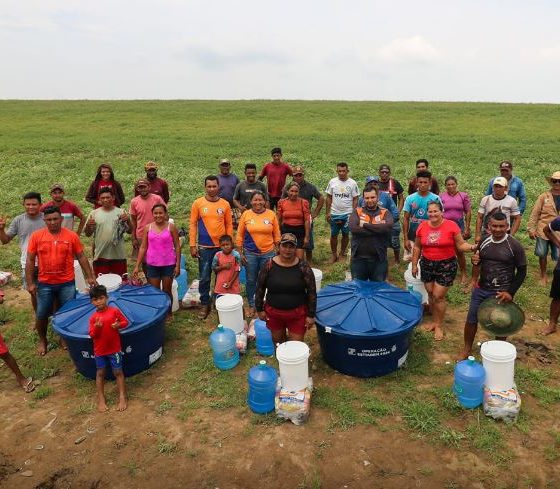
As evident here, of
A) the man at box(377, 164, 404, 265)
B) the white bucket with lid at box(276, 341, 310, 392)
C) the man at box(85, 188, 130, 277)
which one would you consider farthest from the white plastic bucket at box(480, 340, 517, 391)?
the man at box(85, 188, 130, 277)

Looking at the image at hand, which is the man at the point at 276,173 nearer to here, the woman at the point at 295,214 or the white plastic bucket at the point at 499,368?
the woman at the point at 295,214

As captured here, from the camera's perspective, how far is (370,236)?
6840 mm

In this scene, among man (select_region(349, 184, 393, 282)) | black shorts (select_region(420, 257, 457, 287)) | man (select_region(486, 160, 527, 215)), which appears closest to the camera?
black shorts (select_region(420, 257, 457, 287))

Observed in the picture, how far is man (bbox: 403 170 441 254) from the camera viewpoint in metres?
7.78

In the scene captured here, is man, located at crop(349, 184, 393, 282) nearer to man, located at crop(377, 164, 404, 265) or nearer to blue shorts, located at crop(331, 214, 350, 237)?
blue shorts, located at crop(331, 214, 350, 237)

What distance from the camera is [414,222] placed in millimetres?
8109

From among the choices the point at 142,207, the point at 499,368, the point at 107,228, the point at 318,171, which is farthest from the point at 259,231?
the point at 318,171

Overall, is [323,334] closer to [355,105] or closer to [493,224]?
[493,224]

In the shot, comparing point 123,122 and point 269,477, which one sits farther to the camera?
point 123,122

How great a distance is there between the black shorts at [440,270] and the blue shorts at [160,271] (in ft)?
12.0

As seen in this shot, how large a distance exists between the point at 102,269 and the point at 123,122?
83.0ft

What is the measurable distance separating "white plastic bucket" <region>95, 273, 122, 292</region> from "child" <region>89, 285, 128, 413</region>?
1365mm

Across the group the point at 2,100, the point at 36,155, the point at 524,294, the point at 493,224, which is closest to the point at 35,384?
the point at 493,224

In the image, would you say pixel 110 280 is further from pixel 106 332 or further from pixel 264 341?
pixel 264 341
